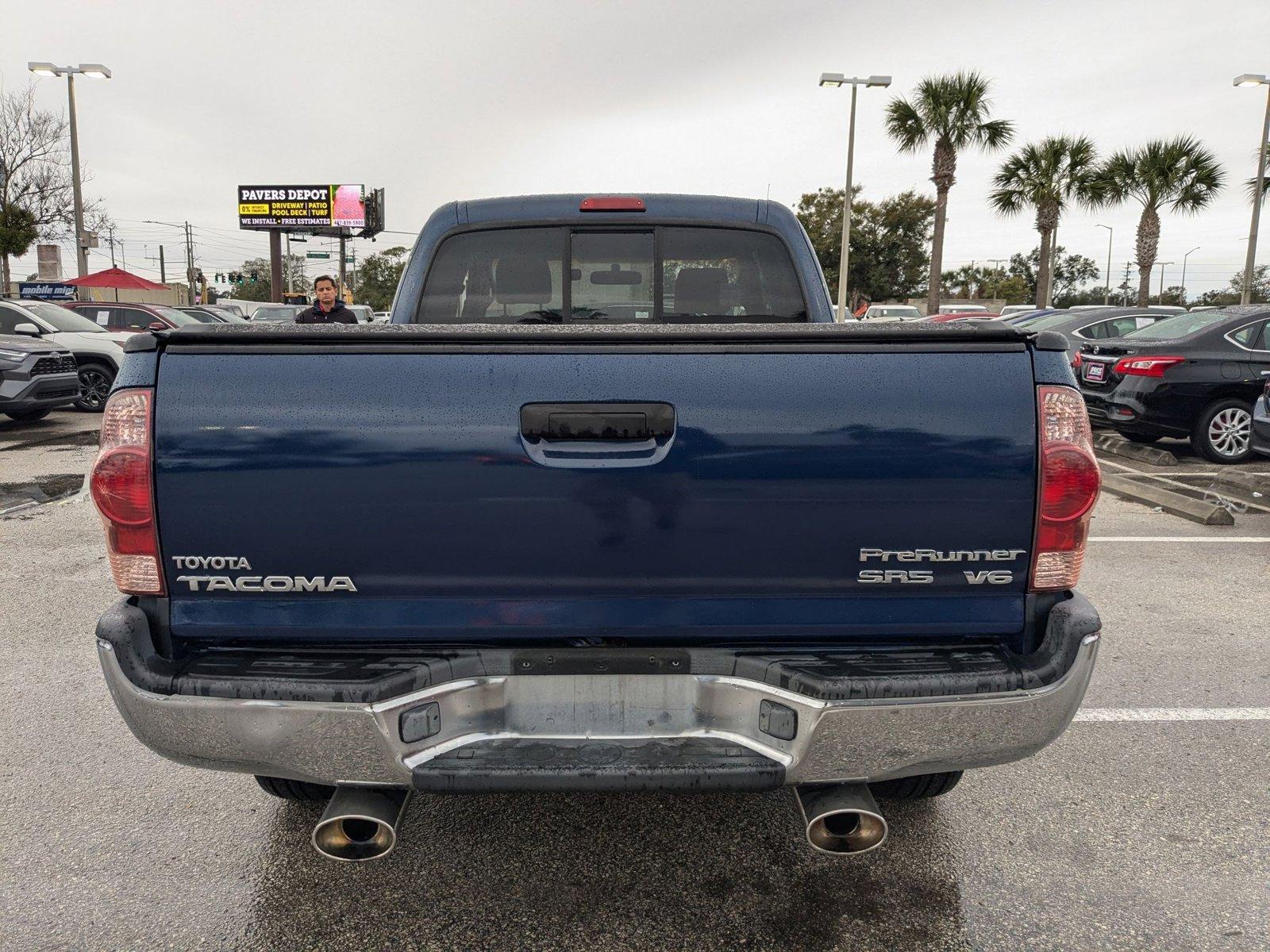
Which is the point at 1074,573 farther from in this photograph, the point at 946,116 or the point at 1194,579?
the point at 946,116

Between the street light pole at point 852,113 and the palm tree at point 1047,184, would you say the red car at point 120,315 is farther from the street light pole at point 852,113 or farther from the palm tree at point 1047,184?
the palm tree at point 1047,184

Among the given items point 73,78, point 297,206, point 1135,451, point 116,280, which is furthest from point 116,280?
point 1135,451

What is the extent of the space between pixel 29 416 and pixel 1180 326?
15.4m

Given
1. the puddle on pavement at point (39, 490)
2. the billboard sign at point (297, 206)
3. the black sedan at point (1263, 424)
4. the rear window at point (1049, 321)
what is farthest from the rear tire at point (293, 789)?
the billboard sign at point (297, 206)

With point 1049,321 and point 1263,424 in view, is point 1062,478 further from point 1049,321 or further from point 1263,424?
point 1049,321

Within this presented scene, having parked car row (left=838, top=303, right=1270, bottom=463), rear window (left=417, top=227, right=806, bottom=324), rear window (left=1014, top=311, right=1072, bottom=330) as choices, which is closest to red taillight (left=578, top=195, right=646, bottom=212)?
rear window (left=417, top=227, right=806, bottom=324)

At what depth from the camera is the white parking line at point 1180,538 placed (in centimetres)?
676

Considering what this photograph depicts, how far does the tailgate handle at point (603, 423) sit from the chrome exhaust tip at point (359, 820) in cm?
92

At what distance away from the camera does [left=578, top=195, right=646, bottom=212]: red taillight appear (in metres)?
3.53

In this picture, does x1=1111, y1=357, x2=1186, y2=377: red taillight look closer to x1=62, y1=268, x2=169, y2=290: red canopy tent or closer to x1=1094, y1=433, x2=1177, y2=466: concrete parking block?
x1=1094, y1=433, x2=1177, y2=466: concrete parking block

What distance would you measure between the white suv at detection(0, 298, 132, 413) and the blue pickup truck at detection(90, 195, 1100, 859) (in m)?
13.0

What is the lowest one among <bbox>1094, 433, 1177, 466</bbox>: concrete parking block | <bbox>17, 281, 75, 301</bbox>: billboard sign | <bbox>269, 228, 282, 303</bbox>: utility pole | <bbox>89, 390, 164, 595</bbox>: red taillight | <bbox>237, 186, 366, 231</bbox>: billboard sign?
<bbox>1094, 433, 1177, 466</bbox>: concrete parking block

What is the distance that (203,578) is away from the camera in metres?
2.10

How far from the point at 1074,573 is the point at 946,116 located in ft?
103
